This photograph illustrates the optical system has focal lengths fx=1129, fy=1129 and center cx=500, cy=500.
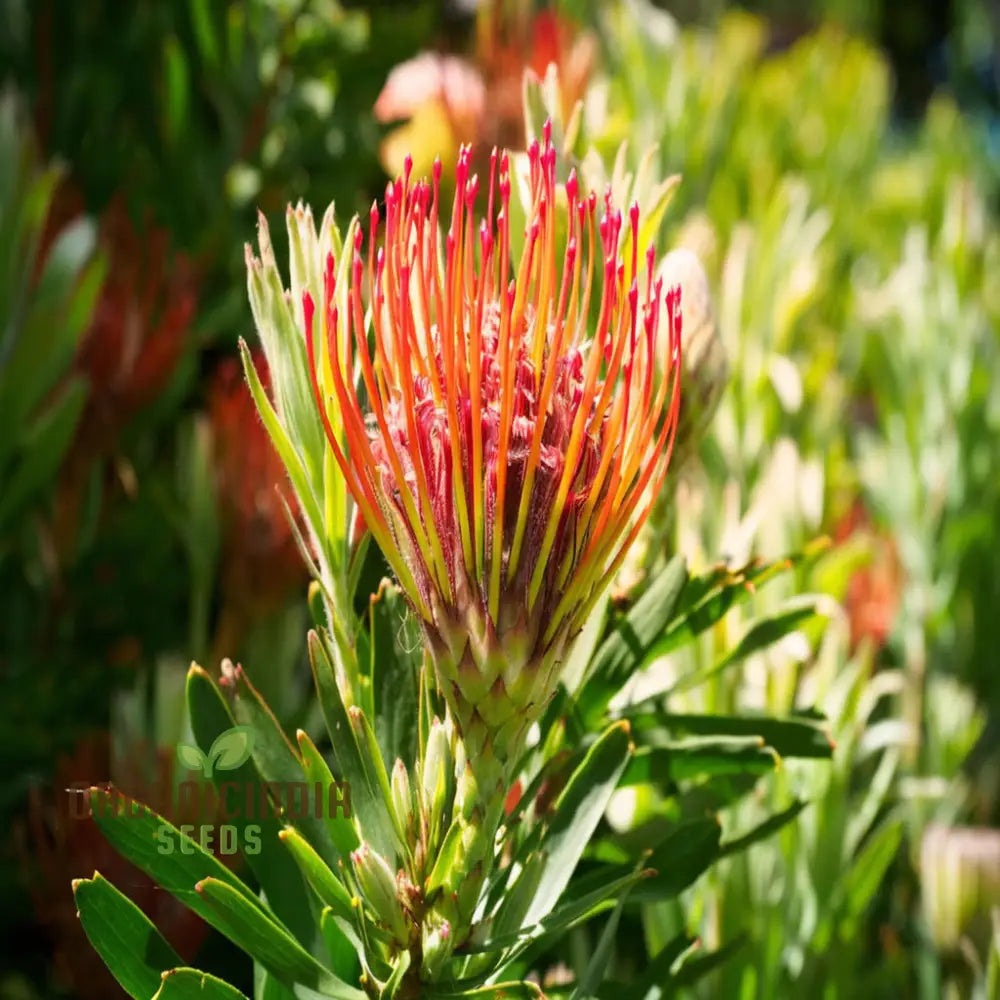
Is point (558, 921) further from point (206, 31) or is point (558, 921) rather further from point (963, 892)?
point (206, 31)

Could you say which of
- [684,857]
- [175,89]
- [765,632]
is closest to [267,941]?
[684,857]

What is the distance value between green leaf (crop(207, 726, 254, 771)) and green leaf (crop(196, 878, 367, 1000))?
0.06m

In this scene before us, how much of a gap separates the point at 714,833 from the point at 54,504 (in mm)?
598

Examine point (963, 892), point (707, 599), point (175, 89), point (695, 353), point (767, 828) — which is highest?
point (175, 89)

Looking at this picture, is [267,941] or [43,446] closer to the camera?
[267,941]

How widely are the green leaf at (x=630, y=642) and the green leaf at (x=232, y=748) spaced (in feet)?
0.47

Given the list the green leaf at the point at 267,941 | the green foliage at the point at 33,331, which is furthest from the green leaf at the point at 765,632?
the green foliage at the point at 33,331

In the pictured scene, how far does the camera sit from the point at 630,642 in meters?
0.47

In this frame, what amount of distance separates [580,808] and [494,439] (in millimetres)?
139

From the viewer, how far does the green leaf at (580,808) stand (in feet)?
1.28

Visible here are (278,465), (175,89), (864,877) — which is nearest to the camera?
(864,877)

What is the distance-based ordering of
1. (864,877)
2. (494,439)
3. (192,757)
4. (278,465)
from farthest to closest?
(278,465)
(864,877)
(192,757)
(494,439)

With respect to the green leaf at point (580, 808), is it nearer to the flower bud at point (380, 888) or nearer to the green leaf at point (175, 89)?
the flower bud at point (380, 888)

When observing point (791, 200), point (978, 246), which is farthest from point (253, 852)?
point (978, 246)
